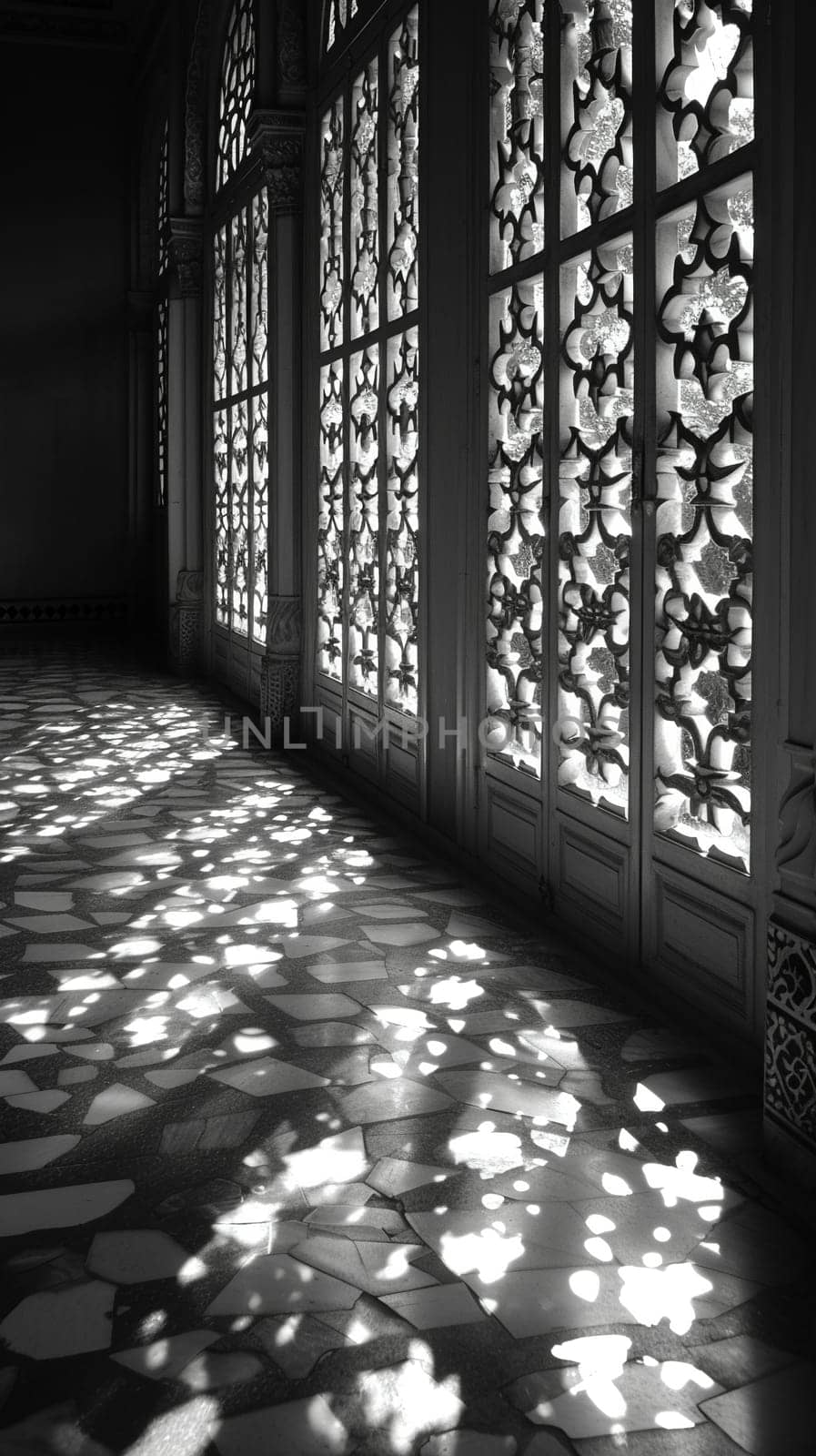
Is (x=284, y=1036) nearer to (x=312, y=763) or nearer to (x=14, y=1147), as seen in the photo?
(x=14, y=1147)

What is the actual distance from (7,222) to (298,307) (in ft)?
22.3

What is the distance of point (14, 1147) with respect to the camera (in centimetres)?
266

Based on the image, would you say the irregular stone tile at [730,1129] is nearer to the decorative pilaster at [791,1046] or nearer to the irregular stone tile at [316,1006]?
the decorative pilaster at [791,1046]

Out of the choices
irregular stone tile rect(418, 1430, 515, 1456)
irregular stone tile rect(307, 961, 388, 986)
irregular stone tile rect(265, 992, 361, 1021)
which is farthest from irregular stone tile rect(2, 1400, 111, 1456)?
irregular stone tile rect(307, 961, 388, 986)

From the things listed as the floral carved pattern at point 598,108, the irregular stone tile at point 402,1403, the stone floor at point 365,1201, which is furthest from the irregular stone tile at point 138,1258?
the floral carved pattern at point 598,108

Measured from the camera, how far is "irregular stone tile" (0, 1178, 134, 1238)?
7.75ft

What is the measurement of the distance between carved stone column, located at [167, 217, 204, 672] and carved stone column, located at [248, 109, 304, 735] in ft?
9.62

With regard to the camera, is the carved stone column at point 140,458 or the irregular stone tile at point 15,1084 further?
the carved stone column at point 140,458

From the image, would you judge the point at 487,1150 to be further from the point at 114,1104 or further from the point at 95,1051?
the point at 95,1051

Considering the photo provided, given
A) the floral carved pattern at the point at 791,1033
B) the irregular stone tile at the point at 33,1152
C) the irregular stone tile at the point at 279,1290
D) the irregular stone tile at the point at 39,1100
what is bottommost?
the irregular stone tile at the point at 279,1290

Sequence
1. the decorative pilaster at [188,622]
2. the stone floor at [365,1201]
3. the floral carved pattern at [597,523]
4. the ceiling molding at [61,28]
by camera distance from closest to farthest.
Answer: the stone floor at [365,1201], the floral carved pattern at [597,523], the decorative pilaster at [188,622], the ceiling molding at [61,28]

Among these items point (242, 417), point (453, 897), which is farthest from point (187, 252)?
point (453, 897)

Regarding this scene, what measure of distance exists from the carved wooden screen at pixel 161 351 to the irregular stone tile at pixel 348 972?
8.87m

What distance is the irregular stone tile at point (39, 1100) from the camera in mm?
2850
